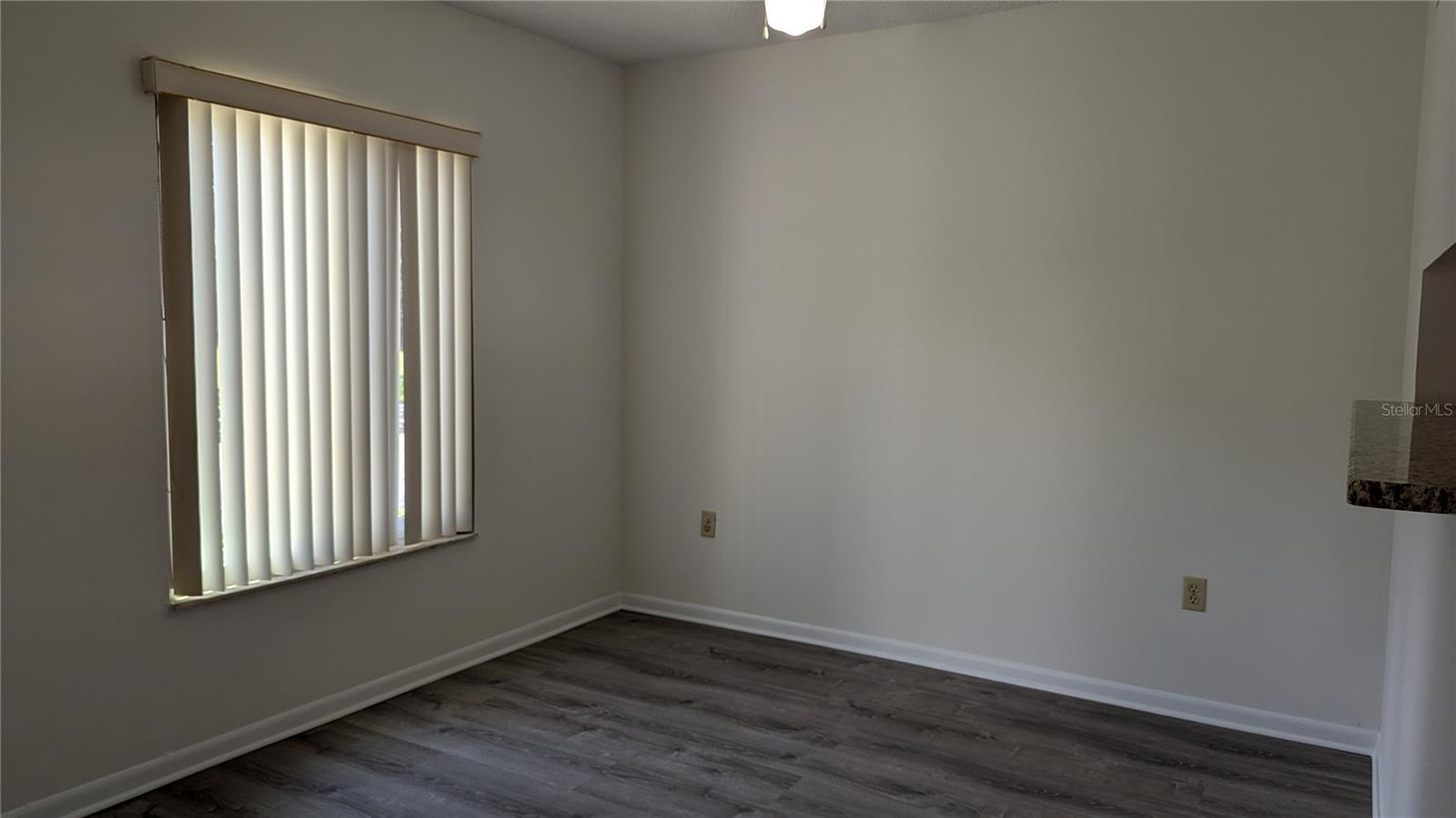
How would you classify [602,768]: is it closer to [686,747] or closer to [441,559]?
[686,747]

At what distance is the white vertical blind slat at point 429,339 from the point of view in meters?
3.35

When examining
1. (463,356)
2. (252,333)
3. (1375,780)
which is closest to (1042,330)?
(1375,780)

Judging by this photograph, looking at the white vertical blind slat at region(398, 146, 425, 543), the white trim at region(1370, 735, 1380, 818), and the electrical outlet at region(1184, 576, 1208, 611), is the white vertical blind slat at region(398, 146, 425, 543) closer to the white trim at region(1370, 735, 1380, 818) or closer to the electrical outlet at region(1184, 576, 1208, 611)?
the electrical outlet at region(1184, 576, 1208, 611)

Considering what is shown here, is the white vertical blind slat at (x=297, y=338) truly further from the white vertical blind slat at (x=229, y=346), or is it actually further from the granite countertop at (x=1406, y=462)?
the granite countertop at (x=1406, y=462)

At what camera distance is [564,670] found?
3629mm

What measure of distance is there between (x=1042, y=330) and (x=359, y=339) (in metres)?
2.25

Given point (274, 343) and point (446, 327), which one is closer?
point (274, 343)

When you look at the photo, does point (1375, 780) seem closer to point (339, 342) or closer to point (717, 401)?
point (717, 401)

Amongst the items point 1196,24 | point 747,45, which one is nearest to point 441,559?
point 747,45

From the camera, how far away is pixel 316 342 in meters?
Result: 3.00

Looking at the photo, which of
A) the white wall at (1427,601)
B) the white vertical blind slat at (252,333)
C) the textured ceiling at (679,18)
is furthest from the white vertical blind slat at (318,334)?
the white wall at (1427,601)

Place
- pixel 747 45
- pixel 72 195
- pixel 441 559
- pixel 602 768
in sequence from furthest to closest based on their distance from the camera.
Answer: pixel 747 45
pixel 441 559
pixel 602 768
pixel 72 195

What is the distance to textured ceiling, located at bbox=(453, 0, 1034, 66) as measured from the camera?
3416 millimetres

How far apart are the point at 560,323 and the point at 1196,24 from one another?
2.46m
